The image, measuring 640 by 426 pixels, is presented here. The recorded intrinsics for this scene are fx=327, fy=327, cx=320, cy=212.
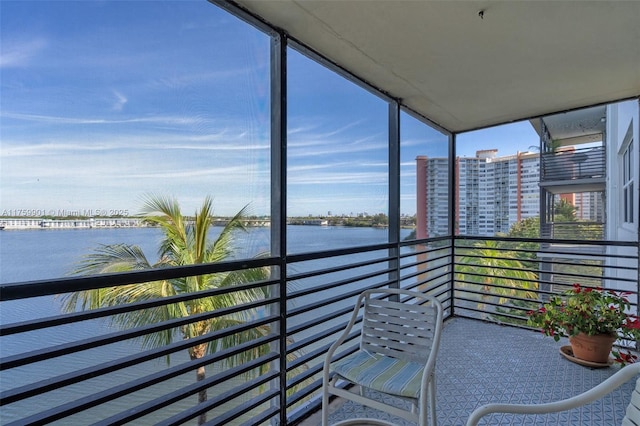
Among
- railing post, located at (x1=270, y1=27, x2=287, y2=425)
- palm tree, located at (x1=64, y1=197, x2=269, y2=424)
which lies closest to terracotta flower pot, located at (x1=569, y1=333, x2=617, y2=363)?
railing post, located at (x1=270, y1=27, x2=287, y2=425)

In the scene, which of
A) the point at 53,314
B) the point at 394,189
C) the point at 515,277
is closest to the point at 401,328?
the point at 394,189

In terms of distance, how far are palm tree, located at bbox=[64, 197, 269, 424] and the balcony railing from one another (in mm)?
39

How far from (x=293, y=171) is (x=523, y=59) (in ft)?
5.49

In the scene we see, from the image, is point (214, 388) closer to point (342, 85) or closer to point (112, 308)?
point (112, 308)

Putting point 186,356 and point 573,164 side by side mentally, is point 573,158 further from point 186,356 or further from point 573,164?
point 186,356

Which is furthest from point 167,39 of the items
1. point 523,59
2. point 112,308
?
point 523,59

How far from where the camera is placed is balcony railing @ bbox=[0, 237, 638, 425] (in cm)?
105

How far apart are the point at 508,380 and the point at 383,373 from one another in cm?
141

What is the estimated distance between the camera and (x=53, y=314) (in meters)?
1.09

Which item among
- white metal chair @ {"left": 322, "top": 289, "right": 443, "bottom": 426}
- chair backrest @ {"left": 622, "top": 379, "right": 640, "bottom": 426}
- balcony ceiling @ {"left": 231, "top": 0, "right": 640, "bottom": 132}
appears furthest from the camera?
balcony ceiling @ {"left": 231, "top": 0, "right": 640, "bottom": 132}

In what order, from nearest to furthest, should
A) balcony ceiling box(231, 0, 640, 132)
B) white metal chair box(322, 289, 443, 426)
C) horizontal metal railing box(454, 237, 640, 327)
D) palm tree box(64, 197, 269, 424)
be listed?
palm tree box(64, 197, 269, 424) < white metal chair box(322, 289, 443, 426) < balcony ceiling box(231, 0, 640, 132) < horizontal metal railing box(454, 237, 640, 327)

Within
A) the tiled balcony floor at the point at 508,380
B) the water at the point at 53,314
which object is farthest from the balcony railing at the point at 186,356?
the tiled balcony floor at the point at 508,380

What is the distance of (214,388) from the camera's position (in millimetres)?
1589

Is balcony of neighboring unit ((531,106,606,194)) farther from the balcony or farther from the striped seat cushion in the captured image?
the striped seat cushion
